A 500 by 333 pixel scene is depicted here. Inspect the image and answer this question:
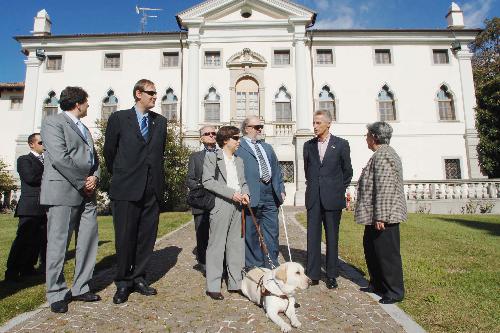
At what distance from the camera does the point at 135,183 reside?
164 inches

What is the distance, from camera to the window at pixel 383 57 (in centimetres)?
2235

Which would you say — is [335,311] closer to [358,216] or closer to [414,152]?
[358,216]

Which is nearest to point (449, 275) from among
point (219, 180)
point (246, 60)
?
point (219, 180)

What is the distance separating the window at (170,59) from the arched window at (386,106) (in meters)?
13.5

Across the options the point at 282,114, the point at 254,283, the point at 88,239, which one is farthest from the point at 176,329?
the point at 282,114

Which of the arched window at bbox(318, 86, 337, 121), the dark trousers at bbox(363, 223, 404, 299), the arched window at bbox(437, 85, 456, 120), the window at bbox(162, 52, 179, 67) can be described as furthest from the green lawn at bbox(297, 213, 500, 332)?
the window at bbox(162, 52, 179, 67)

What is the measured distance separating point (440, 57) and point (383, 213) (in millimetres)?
22742

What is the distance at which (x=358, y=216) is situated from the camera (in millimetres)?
4410

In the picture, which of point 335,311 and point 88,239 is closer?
point 335,311

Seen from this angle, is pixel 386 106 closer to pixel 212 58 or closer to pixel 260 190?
pixel 212 58

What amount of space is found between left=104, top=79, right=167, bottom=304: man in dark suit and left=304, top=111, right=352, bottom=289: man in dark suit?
2.14 m

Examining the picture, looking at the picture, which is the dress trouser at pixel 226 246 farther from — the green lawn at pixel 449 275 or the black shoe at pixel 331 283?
the green lawn at pixel 449 275

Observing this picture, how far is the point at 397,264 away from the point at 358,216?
721 millimetres

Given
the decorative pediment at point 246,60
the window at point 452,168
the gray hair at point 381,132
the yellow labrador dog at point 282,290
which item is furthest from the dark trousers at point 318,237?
the window at point 452,168
